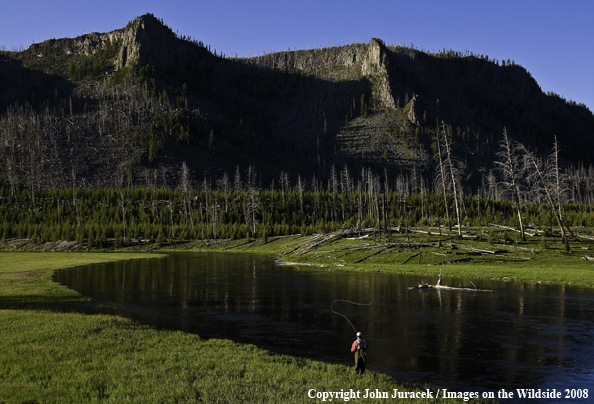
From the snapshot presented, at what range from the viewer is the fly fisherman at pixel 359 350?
16406 mm

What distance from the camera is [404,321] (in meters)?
28.6

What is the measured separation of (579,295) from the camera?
3731 cm

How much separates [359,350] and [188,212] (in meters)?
166

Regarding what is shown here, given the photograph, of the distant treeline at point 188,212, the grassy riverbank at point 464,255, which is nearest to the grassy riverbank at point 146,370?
the grassy riverbank at point 464,255

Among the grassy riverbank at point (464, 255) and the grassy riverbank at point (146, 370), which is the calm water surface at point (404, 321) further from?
the grassy riverbank at point (464, 255)

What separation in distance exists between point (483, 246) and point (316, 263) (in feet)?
86.2

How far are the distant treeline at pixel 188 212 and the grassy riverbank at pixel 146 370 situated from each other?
103 metres

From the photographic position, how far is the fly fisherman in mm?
16406

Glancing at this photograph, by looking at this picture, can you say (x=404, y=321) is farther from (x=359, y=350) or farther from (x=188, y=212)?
(x=188, y=212)

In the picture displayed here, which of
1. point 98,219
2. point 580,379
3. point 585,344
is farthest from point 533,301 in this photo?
point 98,219

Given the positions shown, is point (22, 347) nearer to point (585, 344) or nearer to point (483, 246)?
point (585, 344)

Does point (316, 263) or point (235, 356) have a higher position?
point (235, 356)

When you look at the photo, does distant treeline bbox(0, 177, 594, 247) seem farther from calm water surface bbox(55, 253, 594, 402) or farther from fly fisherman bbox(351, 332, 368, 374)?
fly fisherman bbox(351, 332, 368, 374)

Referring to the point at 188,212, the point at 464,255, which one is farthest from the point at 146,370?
the point at 188,212
